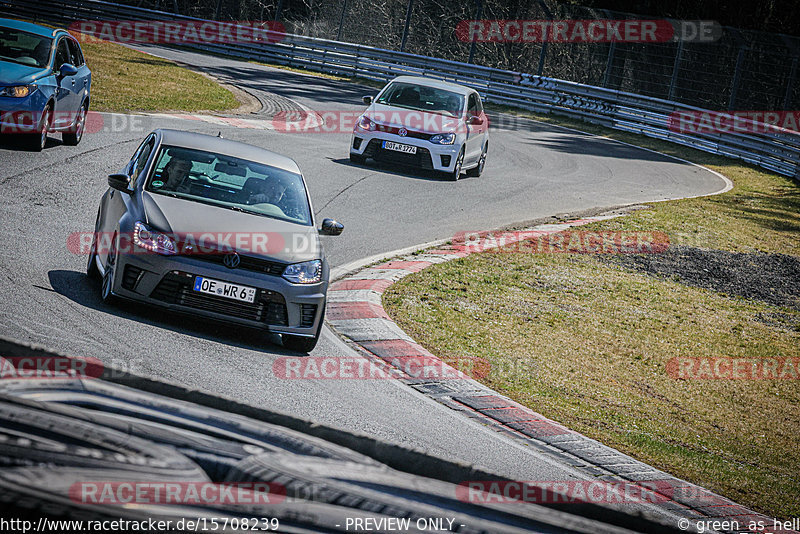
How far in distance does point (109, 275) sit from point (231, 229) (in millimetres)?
1079

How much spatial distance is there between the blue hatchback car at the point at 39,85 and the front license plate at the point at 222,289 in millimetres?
7033

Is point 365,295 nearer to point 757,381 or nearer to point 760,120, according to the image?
point 757,381

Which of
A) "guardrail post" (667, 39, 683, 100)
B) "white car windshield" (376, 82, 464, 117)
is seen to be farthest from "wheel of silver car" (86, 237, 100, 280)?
"guardrail post" (667, 39, 683, 100)

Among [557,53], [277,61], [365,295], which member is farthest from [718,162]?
[365,295]

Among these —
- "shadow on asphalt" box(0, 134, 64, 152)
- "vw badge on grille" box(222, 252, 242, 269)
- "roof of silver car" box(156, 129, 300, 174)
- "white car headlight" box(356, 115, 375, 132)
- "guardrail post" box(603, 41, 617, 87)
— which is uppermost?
"guardrail post" box(603, 41, 617, 87)

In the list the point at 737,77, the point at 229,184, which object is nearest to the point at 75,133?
the point at 229,184

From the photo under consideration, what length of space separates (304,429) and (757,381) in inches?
280

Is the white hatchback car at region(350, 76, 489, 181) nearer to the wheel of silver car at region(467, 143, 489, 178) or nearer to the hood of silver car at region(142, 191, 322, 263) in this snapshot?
the wheel of silver car at region(467, 143, 489, 178)

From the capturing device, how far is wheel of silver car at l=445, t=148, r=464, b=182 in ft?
57.3

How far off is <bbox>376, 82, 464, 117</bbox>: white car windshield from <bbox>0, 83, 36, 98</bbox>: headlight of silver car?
7.03 m

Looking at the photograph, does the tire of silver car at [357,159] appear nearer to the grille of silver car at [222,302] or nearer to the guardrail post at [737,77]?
the grille of silver car at [222,302]

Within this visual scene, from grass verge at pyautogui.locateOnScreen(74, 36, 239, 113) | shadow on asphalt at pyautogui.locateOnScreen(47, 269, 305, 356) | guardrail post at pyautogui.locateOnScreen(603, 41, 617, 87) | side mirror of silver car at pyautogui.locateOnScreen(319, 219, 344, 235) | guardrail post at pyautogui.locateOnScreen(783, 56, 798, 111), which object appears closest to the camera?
shadow on asphalt at pyautogui.locateOnScreen(47, 269, 305, 356)

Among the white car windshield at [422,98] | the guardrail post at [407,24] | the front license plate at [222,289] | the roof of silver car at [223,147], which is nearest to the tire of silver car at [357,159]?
the white car windshield at [422,98]

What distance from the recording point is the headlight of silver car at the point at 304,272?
299 inches
